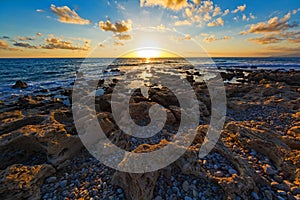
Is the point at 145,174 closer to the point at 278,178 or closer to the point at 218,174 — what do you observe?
the point at 218,174

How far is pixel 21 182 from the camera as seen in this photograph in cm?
304

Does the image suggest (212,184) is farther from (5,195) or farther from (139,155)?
(5,195)

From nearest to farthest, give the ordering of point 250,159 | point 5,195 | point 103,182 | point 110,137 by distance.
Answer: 1. point 5,195
2. point 103,182
3. point 250,159
4. point 110,137

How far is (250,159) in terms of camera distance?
377 cm

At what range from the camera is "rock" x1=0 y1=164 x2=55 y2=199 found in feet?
9.43

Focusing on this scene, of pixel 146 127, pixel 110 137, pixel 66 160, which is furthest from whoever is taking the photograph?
pixel 146 127

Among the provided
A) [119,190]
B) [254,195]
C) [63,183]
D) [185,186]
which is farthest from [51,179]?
[254,195]

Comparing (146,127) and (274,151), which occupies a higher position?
(274,151)

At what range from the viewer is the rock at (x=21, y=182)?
288cm

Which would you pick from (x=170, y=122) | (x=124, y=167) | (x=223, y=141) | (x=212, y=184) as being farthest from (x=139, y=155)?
(x=170, y=122)

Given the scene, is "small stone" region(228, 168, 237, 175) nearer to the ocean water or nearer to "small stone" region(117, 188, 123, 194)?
"small stone" region(117, 188, 123, 194)

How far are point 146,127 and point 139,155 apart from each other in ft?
8.68

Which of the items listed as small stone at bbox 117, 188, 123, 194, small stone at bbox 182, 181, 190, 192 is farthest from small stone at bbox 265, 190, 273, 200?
small stone at bbox 117, 188, 123, 194

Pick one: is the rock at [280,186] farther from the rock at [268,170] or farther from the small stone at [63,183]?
the small stone at [63,183]
